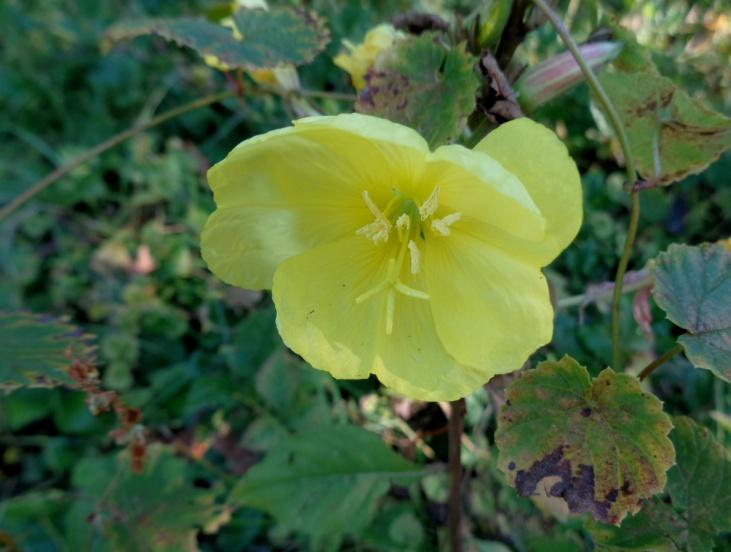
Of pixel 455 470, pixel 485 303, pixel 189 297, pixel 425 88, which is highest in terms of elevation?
pixel 425 88

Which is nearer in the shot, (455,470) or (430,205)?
(430,205)

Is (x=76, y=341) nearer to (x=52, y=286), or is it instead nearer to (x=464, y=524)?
(x=464, y=524)

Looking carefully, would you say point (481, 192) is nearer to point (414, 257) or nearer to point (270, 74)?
point (414, 257)

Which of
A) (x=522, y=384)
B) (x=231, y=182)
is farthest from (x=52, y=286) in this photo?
(x=522, y=384)

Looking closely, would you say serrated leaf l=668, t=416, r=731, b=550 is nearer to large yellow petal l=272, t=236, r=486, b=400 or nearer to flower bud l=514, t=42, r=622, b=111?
large yellow petal l=272, t=236, r=486, b=400

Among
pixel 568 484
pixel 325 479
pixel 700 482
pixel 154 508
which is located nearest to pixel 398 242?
pixel 568 484

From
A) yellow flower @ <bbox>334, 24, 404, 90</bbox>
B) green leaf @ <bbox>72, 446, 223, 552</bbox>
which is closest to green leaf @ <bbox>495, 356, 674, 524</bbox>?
yellow flower @ <bbox>334, 24, 404, 90</bbox>

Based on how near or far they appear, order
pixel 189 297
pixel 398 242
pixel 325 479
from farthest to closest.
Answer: pixel 189 297, pixel 325 479, pixel 398 242

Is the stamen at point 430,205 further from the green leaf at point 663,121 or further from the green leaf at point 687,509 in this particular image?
the green leaf at point 687,509
